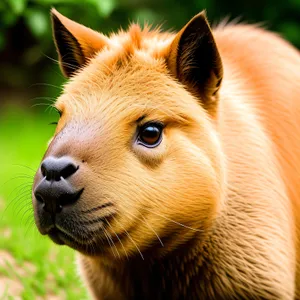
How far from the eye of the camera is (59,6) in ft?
27.0

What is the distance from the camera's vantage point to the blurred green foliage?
9.24 metres

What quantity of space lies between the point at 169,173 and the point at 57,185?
0.67 m

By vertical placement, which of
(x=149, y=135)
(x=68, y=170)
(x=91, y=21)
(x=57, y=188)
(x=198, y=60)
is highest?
(x=91, y=21)

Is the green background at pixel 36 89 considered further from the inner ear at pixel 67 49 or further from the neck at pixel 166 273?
the neck at pixel 166 273

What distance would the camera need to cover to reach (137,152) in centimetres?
384

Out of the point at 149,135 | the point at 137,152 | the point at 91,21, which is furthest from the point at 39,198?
the point at 91,21

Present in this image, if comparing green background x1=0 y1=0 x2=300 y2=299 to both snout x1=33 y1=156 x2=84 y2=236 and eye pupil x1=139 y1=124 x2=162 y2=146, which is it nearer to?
snout x1=33 y1=156 x2=84 y2=236

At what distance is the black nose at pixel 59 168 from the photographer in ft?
11.7

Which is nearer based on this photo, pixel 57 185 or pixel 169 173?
pixel 57 185

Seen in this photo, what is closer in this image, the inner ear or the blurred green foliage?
the inner ear

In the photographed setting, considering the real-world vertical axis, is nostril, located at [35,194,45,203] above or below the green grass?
above

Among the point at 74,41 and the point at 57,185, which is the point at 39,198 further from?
the point at 74,41

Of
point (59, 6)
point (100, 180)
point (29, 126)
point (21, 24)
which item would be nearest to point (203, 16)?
point (100, 180)

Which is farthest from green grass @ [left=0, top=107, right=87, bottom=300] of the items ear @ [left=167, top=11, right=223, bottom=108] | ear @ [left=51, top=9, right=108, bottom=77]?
ear @ [left=167, top=11, right=223, bottom=108]
